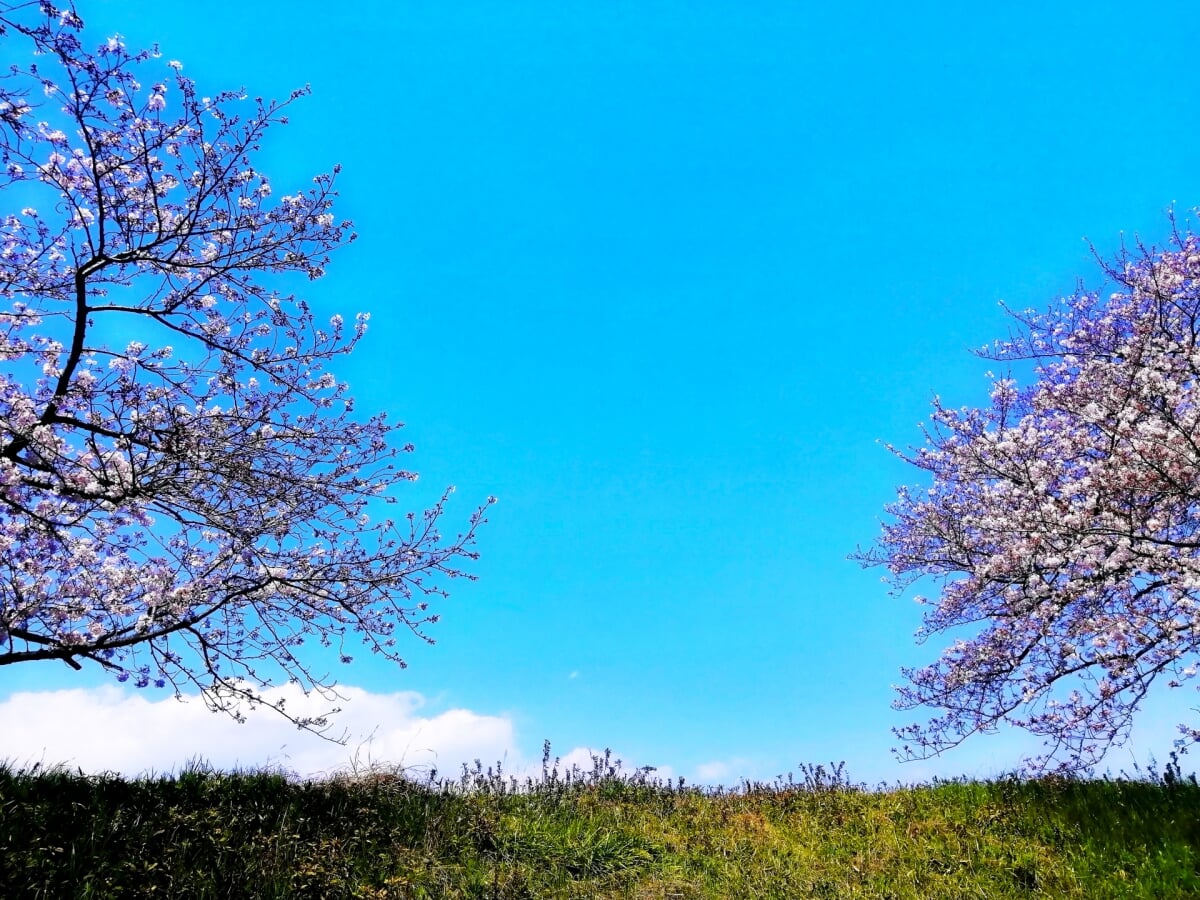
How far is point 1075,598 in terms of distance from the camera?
10.6 meters

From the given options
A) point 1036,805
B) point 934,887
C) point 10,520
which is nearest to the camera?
point 934,887

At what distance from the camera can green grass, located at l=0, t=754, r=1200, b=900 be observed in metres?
7.16

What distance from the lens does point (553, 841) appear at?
30.1 ft

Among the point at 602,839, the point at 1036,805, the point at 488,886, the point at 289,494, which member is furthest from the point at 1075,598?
the point at 289,494

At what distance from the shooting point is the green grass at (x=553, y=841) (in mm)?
7160

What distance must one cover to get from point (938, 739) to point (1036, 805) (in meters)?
1.61

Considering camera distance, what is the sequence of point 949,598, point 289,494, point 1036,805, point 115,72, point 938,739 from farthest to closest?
point 949,598 → point 938,739 → point 1036,805 → point 289,494 → point 115,72

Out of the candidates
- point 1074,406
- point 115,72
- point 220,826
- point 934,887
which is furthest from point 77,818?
point 1074,406

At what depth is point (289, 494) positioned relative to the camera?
8969 millimetres

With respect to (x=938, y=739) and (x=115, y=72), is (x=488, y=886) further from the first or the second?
(x=115, y=72)

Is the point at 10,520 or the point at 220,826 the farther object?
the point at 10,520

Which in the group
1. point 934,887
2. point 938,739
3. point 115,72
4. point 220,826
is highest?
point 115,72

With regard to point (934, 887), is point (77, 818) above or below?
above

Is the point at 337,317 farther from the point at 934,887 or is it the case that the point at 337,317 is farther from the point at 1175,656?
the point at 1175,656
